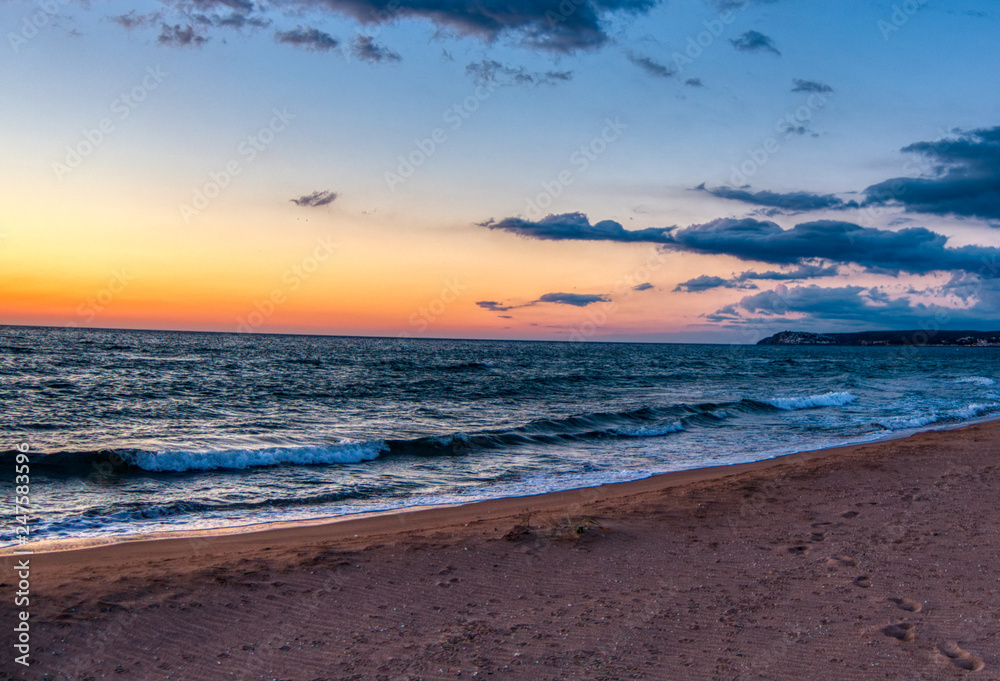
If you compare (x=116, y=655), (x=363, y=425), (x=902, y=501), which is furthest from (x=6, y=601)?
(x=363, y=425)

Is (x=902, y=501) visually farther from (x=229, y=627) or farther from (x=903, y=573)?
(x=229, y=627)

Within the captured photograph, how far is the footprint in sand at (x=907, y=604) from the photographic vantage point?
608cm

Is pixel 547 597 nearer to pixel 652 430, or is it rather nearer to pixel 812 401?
pixel 652 430

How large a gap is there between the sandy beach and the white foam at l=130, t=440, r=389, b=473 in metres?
5.87

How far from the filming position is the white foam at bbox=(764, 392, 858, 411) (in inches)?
1251

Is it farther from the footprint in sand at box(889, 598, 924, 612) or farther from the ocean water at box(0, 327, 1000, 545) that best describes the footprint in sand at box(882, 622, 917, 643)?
the ocean water at box(0, 327, 1000, 545)

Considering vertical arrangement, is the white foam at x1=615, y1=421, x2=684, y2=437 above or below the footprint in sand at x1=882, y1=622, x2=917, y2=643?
below

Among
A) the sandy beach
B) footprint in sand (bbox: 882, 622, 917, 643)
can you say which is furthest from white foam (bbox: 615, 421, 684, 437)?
footprint in sand (bbox: 882, 622, 917, 643)

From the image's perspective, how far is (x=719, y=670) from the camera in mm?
5051

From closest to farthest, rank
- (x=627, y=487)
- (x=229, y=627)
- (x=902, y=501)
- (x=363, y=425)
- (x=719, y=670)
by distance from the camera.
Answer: (x=719, y=670)
(x=229, y=627)
(x=902, y=501)
(x=627, y=487)
(x=363, y=425)

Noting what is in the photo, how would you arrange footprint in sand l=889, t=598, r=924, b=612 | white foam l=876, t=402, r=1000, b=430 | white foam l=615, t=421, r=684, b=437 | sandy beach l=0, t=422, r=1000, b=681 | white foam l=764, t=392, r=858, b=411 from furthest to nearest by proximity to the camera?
white foam l=764, t=392, r=858, b=411
white foam l=876, t=402, r=1000, b=430
white foam l=615, t=421, r=684, b=437
footprint in sand l=889, t=598, r=924, b=612
sandy beach l=0, t=422, r=1000, b=681

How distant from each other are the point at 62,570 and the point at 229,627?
10.1 feet

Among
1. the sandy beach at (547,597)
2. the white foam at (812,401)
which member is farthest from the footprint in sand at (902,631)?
the white foam at (812,401)

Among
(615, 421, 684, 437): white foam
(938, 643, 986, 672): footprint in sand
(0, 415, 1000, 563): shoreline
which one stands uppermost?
(938, 643, 986, 672): footprint in sand
